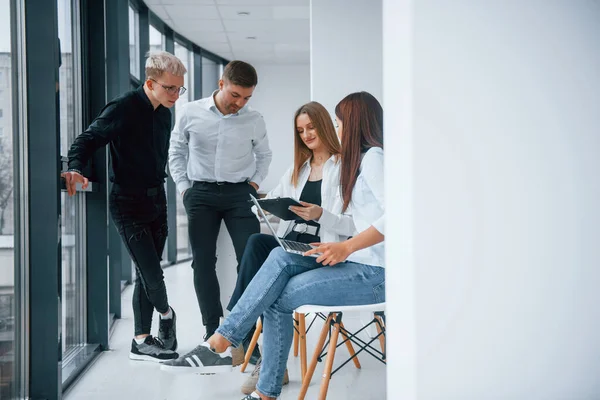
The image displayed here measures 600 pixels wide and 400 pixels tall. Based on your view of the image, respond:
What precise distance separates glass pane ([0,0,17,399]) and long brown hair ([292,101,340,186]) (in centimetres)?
111

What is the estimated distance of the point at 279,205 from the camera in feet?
6.81

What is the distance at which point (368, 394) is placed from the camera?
230 centimetres

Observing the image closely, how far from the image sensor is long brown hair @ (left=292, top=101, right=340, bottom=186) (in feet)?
8.07

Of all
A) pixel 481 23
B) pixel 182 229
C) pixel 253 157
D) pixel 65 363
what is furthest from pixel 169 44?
pixel 481 23

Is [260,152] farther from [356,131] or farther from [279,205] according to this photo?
[356,131]

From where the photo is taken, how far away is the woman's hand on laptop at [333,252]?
1.79m

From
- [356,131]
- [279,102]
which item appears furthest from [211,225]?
[279,102]

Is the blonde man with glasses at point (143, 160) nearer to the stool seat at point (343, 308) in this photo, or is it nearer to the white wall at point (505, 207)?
the stool seat at point (343, 308)

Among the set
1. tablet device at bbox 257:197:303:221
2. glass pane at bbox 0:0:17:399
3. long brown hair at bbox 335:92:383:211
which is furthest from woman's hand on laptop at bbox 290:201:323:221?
glass pane at bbox 0:0:17:399

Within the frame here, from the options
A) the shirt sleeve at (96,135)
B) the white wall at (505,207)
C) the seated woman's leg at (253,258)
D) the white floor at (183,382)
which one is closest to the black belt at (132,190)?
the shirt sleeve at (96,135)

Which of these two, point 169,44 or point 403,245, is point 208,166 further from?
point 169,44

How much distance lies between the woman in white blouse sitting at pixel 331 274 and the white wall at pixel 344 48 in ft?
5.95

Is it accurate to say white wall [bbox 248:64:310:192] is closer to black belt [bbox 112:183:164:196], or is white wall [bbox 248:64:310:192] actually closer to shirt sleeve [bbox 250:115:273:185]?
shirt sleeve [bbox 250:115:273:185]

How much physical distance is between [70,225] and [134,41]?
3.31 m
